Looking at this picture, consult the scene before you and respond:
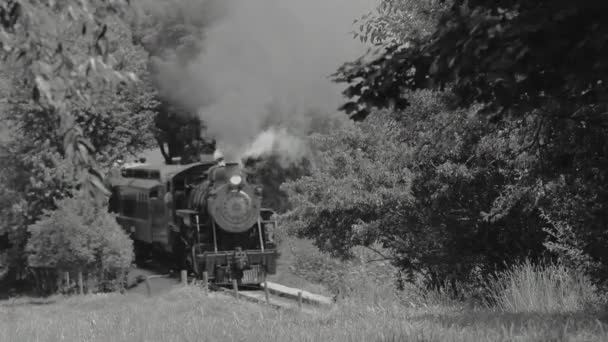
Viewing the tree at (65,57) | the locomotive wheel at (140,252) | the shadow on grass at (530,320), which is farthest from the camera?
the locomotive wheel at (140,252)

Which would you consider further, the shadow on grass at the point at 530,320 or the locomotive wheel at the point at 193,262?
Answer: the locomotive wheel at the point at 193,262

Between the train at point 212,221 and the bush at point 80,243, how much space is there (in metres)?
1.56

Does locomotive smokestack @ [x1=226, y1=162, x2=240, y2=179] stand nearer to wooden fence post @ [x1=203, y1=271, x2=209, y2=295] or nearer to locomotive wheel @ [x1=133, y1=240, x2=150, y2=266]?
wooden fence post @ [x1=203, y1=271, x2=209, y2=295]

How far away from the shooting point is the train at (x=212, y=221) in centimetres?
2323

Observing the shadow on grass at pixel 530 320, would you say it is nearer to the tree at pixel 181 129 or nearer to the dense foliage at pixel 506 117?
the dense foliage at pixel 506 117

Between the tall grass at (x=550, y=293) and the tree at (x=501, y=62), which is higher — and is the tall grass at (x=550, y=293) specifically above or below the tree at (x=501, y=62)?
below

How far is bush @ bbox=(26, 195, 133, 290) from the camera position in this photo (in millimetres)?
24422

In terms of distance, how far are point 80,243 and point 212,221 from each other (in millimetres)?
3991

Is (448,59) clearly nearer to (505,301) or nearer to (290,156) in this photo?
(505,301)

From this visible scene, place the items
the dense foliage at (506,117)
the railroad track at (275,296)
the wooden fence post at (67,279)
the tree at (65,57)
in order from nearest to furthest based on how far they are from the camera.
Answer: the tree at (65,57) < the dense foliage at (506,117) < the railroad track at (275,296) < the wooden fence post at (67,279)

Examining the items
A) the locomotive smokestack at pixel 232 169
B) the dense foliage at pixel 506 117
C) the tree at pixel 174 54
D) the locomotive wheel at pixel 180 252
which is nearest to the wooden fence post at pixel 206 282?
the locomotive smokestack at pixel 232 169

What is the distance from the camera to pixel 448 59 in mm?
5188

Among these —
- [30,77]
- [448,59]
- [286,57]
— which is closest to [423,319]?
[448,59]

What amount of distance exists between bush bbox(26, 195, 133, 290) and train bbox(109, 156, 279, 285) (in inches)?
61.5
